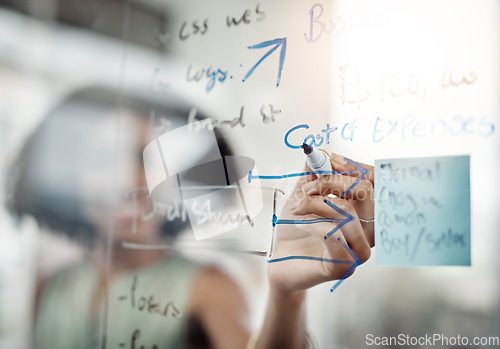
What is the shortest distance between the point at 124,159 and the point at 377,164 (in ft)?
1.58

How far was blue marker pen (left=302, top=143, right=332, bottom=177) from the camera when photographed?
804mm

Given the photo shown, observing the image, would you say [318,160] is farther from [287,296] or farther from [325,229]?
[287,296]

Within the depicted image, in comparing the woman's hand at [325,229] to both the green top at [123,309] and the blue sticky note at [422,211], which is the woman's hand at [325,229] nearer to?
the blue sticky note at [422,211]

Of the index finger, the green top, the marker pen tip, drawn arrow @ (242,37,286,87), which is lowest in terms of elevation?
the green top

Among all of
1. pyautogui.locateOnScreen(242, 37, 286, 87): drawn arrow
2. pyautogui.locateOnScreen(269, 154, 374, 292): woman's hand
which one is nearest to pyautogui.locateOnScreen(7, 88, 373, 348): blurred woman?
pyautogui.locateOnScreen(269, 154, 374, 292): woman's hand

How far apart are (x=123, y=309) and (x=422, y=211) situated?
0.56m

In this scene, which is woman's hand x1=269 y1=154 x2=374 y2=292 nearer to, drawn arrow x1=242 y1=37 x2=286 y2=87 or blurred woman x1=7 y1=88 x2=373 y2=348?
blurred woman x1=7 y1=88 x2=373 y2=348

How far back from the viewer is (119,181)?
981mm

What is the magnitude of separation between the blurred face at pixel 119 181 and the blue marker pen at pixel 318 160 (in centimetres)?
30

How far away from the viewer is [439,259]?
730 mm

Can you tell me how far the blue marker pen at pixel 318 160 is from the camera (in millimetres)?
804

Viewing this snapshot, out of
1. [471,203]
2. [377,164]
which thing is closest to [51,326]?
[377,164]

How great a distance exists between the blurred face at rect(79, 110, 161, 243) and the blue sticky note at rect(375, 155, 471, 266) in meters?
0.40

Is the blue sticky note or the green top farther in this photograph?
the green top
